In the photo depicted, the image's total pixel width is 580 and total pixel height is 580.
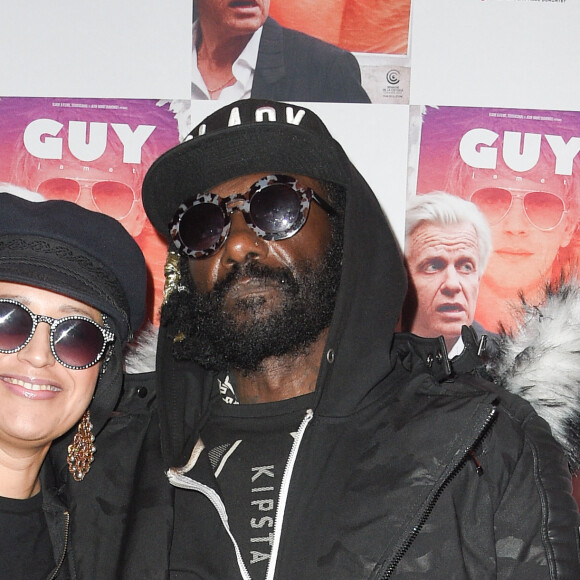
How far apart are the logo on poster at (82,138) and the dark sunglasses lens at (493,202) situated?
43.1 inches

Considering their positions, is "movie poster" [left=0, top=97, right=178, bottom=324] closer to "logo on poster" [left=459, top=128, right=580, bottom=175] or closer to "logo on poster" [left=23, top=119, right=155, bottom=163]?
"logo on poster" [left=23, top=119, right=155, bottom=163]

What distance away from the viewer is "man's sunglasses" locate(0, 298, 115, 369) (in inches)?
69.5

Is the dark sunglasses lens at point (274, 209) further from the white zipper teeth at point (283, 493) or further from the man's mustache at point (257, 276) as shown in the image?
the white zipper teeth at point (283, 493)

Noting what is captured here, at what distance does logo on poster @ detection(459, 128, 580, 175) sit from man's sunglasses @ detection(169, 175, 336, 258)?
2.38ft

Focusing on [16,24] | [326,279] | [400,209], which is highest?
[16,24]

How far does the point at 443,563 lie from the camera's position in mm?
1726

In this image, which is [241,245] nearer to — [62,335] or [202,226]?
[202,226]

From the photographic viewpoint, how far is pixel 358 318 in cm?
199

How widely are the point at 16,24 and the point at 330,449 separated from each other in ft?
5.88

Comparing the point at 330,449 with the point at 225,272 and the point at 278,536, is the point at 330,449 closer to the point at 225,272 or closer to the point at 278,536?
the point at 278,536

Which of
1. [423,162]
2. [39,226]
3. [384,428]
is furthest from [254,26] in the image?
[384,428]

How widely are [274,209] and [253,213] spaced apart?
0.05m

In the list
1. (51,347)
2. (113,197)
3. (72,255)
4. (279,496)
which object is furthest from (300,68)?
(279,496)

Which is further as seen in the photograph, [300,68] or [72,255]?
[300,68]
